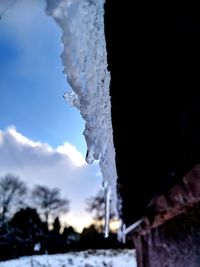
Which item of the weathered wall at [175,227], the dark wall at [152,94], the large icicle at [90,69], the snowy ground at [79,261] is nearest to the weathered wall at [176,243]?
the weathered wall at [175,227]

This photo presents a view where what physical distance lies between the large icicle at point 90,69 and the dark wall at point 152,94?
0.36ft

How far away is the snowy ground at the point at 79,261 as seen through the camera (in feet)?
47.3

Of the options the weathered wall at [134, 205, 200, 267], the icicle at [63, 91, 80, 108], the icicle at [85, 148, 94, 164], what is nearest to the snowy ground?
the icicle at [85, 148, 94, 164]

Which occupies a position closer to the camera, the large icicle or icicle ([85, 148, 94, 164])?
the large icicle

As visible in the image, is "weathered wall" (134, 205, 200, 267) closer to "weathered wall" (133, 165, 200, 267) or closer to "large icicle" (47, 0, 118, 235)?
"weathered wall" (133, 165, 200, 267)

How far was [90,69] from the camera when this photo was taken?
1889 mm

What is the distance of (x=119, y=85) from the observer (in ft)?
6.68

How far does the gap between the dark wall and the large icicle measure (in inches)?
4.3

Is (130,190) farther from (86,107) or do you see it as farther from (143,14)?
(143,14)

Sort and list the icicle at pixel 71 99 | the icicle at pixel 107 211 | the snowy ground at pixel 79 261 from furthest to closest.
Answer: the snowy ground at pixel 79 261 → the icicle at pixel 107 211 → the icicle at pixel 71 99

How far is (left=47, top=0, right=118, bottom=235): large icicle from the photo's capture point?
155 cm

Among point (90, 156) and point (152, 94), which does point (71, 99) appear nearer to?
point (90, 156)

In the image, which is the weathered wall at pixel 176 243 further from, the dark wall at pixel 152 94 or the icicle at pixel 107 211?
the icicle at pixel 107 211

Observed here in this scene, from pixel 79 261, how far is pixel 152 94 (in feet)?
48.7
